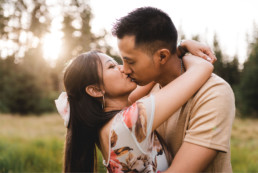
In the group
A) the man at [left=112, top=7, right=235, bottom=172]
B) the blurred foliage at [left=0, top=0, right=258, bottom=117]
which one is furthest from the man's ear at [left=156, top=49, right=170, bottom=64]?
the blurred foliage at [left=0, top=0, right=258, bottom=117]

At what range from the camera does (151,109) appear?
1917mm

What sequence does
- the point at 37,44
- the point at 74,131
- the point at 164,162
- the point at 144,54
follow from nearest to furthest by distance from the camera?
the point at 164,162 → the point at 144,54 → the point at 74,131 → the point at 37,44

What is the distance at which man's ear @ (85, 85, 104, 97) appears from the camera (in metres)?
2.41

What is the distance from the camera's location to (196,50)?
94.5 inches

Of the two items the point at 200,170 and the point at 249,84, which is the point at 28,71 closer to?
the point at 249,84

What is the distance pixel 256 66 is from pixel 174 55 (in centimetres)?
1524

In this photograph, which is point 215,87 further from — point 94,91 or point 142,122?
point 94,91

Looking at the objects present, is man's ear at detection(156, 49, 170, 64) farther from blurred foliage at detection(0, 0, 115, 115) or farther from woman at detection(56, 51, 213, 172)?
blurred foliage at detection(0, 0, 115, 115)

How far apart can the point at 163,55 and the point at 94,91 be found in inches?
27.5

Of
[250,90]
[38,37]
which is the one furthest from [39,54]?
[250,90]

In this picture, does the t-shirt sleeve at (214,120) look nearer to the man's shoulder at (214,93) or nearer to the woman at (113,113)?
the man's shoulder at (214,93)

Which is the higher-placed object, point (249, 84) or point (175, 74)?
point (175, 74)

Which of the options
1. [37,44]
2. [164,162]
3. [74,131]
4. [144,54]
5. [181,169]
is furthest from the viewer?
[37,44]

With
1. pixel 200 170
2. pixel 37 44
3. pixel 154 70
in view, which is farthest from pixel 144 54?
pixel 37 44
